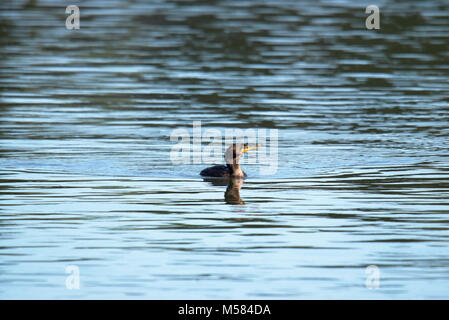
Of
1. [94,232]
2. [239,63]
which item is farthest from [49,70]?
[94,232]

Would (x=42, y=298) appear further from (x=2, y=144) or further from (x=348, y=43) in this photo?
(x=348, y=43)

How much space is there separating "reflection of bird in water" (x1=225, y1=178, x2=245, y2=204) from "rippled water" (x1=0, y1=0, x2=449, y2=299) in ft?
0.45

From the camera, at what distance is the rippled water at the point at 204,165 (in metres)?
12.8

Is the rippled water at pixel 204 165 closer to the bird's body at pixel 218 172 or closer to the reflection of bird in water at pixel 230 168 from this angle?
the bird's body at pixel 218 172

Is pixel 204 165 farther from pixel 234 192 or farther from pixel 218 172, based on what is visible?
pixel 234 192

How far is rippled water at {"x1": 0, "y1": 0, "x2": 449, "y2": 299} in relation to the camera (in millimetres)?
12773

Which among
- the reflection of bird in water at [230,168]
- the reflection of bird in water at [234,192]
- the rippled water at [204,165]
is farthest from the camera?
the reflection of bird in water at [230,168]

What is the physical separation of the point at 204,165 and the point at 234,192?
2.83m

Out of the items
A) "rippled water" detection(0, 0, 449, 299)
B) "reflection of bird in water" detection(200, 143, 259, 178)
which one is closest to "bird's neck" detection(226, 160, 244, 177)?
"reflection of bird in water" detection(200, 143, 259, 178)

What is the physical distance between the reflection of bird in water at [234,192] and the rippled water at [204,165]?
0.45 feet

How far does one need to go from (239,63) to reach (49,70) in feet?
19.2

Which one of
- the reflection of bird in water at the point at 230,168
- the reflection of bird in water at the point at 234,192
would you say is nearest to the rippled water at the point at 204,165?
the reflection of bird in water at the point at 234,192

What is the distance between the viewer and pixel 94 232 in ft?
47.7

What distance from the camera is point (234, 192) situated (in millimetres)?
17625
